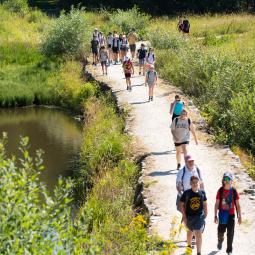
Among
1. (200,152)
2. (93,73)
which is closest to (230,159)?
(200,152)

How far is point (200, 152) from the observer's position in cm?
1652

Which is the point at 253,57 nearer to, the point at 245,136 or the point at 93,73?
the point at 245,136

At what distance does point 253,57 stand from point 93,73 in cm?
853

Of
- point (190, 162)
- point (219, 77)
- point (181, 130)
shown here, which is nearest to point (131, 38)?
point (219, 77)

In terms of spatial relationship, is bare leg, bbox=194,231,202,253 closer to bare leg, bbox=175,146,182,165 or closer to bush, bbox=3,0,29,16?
bare leg, bbox=175,146,182,165

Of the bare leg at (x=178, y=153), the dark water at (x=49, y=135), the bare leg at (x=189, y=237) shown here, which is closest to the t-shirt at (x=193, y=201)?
the bare leg at (x=189, y=237)

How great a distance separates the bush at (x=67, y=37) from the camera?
32844 mm

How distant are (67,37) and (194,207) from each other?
23.8 metres

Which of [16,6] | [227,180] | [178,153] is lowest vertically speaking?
[178,153]

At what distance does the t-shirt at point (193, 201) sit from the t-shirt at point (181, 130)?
162 inches

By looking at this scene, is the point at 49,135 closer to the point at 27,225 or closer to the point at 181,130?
the point at 181,130

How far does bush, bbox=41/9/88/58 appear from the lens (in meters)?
32.8

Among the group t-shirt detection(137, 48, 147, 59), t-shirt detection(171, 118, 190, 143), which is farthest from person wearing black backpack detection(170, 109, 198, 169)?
t-shirt detection(137, 48, 147, 59)

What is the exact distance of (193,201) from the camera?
10266mm
